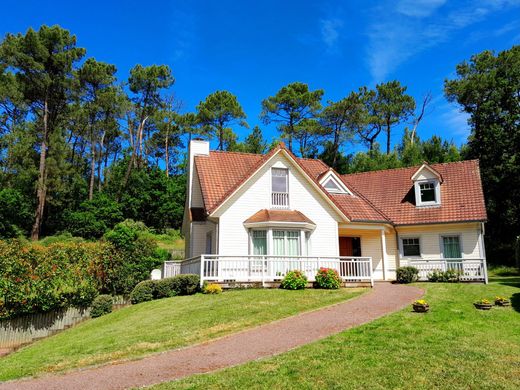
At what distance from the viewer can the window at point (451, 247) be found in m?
22.4

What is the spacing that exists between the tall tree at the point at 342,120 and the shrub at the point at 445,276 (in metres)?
27.6

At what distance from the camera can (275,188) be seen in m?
20.9

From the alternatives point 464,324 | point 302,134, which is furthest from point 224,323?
point 302,134

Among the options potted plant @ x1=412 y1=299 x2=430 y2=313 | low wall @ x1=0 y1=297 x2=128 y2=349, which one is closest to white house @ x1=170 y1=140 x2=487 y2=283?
low wall @ x1=0 y1=297 x2=128 y2=349

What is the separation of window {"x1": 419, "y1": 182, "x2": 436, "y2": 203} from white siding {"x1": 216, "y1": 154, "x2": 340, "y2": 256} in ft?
22.2

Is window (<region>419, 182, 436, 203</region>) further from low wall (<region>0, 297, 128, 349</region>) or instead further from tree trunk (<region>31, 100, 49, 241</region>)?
tree trunk (<region>31, 100, 49, 241</region>)

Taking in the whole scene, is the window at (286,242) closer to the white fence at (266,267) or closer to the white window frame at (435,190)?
the white fence at (266,267)

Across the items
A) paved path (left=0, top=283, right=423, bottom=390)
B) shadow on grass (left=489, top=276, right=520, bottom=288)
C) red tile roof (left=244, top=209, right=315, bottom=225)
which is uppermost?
red tile roof (left=244, top=209, right=315, bottom=225)

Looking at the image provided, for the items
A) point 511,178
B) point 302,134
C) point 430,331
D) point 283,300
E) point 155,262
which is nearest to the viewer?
point 430,331

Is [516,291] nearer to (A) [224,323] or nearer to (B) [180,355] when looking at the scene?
(A) [224,323]

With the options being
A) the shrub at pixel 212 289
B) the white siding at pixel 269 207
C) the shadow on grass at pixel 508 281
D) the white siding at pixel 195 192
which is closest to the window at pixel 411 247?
the shadow on grass at pixel 508 281

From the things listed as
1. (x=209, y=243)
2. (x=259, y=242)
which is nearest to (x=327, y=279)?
(x=259, y=242)

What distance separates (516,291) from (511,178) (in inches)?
805

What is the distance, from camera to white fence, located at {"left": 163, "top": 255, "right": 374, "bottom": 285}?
1744cm
